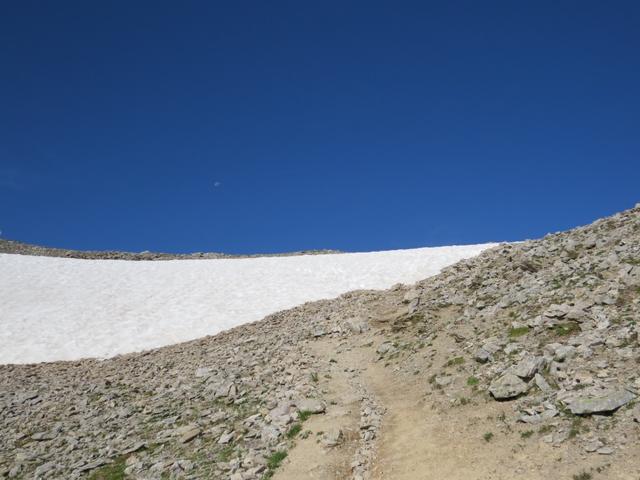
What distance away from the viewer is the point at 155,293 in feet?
138

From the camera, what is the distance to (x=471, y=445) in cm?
1463

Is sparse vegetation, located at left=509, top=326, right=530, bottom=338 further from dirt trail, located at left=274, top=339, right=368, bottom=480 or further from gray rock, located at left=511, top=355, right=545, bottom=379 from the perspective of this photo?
dirt trail, located at left=274, top=339, right=368, bottom=480

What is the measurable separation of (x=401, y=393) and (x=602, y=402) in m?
7.80

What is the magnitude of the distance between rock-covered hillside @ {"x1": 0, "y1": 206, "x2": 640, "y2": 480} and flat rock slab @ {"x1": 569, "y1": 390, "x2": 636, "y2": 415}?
38 mm

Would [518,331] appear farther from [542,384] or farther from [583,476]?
[583,476]

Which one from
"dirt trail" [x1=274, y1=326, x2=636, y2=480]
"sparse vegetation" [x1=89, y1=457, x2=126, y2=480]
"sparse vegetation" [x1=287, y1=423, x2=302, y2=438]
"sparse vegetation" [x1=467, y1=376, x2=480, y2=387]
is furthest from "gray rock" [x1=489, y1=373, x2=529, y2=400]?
"sparse vegetation" [x1=89, y1=457, x2=126, y2=480]

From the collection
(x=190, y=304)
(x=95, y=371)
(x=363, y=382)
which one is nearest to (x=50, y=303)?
(x=190, y=304)

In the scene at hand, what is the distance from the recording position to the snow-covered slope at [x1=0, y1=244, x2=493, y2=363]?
33469 millimetres

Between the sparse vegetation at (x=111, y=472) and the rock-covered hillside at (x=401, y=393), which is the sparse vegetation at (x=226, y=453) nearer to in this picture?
the rock-covered hillside at (x=401, y=393)

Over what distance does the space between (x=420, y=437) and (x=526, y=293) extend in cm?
981

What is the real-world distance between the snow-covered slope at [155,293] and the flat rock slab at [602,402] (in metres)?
24.1

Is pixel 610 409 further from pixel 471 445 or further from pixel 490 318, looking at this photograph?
pixel 490 318

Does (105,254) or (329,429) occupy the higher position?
(105,254)

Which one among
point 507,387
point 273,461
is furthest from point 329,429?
point 507,387
